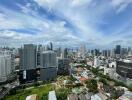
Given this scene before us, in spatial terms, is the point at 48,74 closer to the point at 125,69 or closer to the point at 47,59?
the point at 47,59

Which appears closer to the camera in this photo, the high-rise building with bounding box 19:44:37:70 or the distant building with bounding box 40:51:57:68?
the high-rise building with bounding box 19:44:37:70

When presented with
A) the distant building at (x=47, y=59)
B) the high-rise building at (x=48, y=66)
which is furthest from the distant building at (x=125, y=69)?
the distant building at (x=47, y=59)

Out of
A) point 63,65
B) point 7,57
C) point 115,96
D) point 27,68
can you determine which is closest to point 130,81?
point 115,96

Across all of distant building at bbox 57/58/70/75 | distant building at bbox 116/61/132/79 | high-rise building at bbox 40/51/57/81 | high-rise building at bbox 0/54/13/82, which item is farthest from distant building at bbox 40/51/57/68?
distant building at bbox 116/61/132/79

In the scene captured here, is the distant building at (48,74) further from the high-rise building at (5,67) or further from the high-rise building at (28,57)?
the high-rise building at (5,67)

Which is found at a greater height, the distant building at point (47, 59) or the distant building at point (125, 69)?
the distant building at point (47, 59)

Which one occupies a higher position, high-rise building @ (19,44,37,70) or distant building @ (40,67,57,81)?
high-rise building @ (19,44,37,70)

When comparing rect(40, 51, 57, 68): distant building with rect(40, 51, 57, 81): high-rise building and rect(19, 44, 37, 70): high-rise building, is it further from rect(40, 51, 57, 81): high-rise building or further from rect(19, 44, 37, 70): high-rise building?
rect(19, 44, 37, 70): high-rise building

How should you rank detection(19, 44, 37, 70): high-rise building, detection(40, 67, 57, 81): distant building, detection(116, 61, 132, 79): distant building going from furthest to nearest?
detection(116, 61, 132, 79): distant building, detection(40, 67, 57, 81): distant building, detection(19, 44, 37, 70): high-rise building
